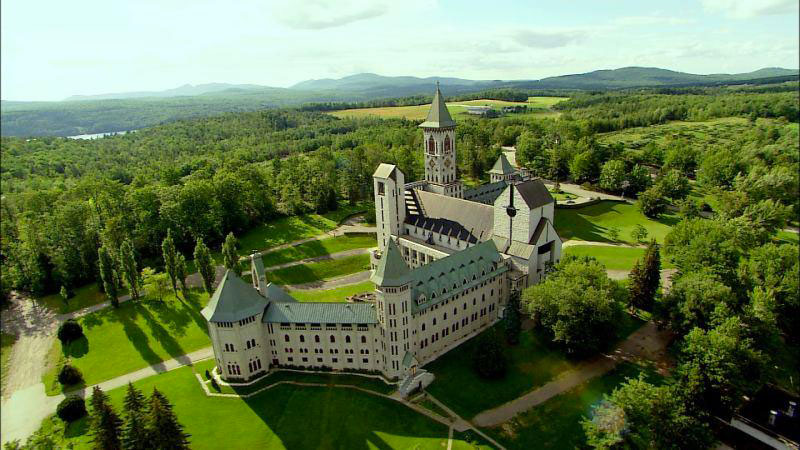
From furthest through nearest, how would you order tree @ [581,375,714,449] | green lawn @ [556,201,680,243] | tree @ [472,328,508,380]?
green lawn @ [556,201,680,243], tree @ [472,328,508,380], tree @ [581,375,714,449]

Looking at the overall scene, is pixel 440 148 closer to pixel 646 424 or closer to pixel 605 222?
pixel 605 222

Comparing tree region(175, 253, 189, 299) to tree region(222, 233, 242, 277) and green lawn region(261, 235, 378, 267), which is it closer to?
tree region(222, 233, 242, 277)

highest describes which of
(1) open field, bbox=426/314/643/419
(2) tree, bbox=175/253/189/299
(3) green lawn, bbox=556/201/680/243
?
(2) tree, bbox=175/253/189/299

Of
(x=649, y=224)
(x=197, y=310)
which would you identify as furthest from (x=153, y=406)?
(x=649, y=224)

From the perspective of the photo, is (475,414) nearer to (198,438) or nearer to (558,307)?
(558,307)

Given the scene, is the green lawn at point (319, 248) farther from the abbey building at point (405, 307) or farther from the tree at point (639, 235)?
the tree at point (639, 235)

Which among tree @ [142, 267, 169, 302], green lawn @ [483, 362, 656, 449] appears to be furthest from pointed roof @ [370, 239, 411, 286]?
tree @ [142, 267, 169, 302]
